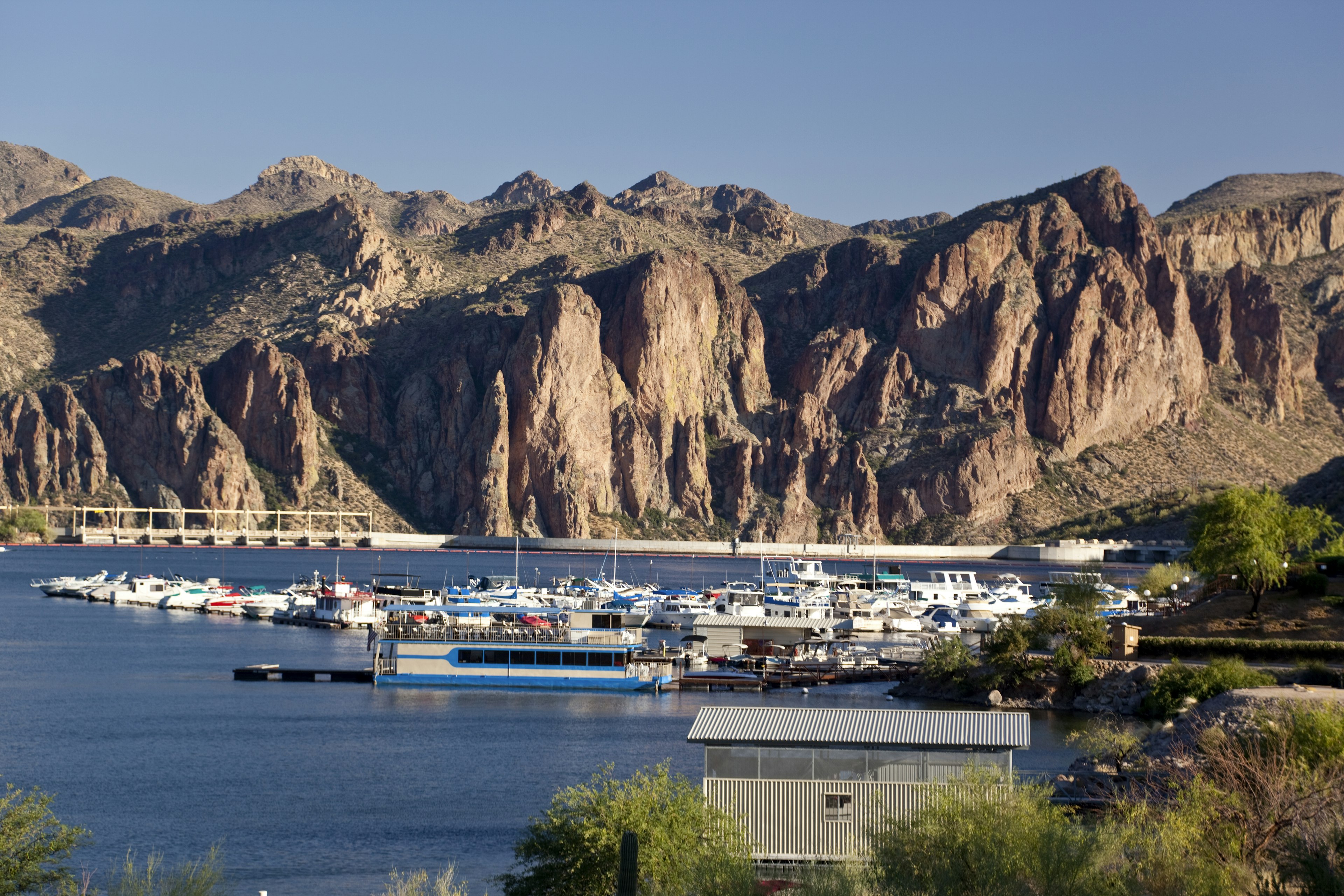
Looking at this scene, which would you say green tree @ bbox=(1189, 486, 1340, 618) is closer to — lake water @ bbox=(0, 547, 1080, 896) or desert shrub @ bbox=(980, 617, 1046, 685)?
desert shrub @ bbox=(980, 617, 1046, 685)

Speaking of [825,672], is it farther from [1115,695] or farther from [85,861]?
[85,861]

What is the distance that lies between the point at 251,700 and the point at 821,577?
88978 mm

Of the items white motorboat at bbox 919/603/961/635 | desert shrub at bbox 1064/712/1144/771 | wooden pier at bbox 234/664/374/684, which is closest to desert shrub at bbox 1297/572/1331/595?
desert shrub at bbox 1064/712/1144/771

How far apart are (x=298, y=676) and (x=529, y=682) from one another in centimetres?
1264

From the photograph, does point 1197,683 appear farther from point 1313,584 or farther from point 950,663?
point 1313,584

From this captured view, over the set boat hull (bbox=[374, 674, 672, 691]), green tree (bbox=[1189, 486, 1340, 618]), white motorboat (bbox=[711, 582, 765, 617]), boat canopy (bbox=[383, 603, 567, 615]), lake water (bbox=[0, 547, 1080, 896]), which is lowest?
lake water (bbox=[0, 547, 1080, 896])

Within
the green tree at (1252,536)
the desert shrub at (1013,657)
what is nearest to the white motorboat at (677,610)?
the green tree at (1252,536)

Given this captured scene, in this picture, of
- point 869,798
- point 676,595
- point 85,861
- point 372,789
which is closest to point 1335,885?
point 869,798

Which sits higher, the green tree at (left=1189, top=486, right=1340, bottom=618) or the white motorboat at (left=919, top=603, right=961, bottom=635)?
the green tree at (left=1189, top=486, right=1340, bottom=618)

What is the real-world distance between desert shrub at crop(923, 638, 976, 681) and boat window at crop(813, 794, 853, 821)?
4311 cm

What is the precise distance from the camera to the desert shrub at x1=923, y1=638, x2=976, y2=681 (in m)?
74.9

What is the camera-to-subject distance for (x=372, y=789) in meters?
52.7

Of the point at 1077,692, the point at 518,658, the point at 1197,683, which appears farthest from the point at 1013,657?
the point at 518,658

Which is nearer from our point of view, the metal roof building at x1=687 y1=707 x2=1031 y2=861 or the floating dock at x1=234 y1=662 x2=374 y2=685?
the metal roof building at x1=687 y1=707 x2=1031 y2=861
